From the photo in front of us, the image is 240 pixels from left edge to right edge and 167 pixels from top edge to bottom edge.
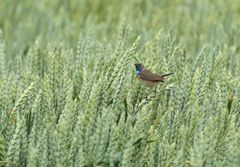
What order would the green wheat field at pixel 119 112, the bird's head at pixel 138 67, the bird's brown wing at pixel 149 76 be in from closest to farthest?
the green wheat field at pixel 119 112 < the bird's brown wing at pixel 149 76 < the bird's head at pixel 138 67

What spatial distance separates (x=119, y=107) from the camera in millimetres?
2387

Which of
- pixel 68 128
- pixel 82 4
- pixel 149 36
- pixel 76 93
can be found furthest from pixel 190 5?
pixel 68 128

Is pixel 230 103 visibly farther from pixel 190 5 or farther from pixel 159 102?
pixel 190 5

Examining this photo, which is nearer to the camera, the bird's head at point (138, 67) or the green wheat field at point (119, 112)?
the green wheat field at point (119, 112)

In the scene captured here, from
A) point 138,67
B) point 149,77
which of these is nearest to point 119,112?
point 149,77

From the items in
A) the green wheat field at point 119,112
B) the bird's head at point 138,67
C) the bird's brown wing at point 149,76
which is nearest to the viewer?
the green wheat field at point 119,112

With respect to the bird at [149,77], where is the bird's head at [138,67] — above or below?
above

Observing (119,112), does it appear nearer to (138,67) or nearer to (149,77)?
(149,77)

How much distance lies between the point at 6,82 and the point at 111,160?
27.0 inches

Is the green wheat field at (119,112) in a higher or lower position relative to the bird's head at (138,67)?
lower

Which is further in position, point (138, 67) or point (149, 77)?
point (138, 67)

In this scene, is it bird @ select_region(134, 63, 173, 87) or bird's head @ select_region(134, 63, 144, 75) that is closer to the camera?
bird @ select_region(134, 63, 173, 87)

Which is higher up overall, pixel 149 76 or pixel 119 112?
pixel 149 76

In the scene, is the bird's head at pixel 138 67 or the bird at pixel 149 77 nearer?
the bird at pixel 149 77
